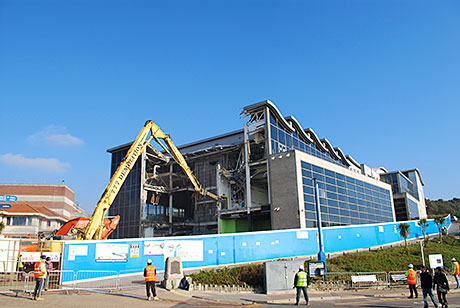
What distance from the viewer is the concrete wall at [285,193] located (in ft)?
129

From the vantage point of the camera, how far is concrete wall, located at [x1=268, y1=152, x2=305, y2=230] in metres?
39.3

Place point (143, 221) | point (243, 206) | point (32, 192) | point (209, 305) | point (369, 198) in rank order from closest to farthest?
point (209, 305) → point (243, 206) → point (143, 221) → point (369, 198) → point (32, 192)

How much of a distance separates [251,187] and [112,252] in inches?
1118

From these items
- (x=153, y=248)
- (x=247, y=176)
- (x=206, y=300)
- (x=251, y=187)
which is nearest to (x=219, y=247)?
(x=153, y=248)

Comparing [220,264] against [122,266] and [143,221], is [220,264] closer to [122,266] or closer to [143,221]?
[122,266]

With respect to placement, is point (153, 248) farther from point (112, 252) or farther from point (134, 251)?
point (112, 252)

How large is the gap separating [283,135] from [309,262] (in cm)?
2854

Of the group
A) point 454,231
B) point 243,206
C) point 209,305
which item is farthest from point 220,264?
point 454,231

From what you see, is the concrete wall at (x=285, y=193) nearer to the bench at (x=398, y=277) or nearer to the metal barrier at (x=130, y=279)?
the bench at (x=398, y=277)

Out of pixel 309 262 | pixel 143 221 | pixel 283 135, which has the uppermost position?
pixel 283 135

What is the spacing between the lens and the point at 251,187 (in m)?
49.1

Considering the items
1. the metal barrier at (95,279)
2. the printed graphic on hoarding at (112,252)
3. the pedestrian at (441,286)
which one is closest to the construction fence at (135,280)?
the metal barrier at (95,279)

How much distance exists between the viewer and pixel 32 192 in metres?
73.5

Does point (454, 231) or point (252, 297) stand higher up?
point (454, 231)
